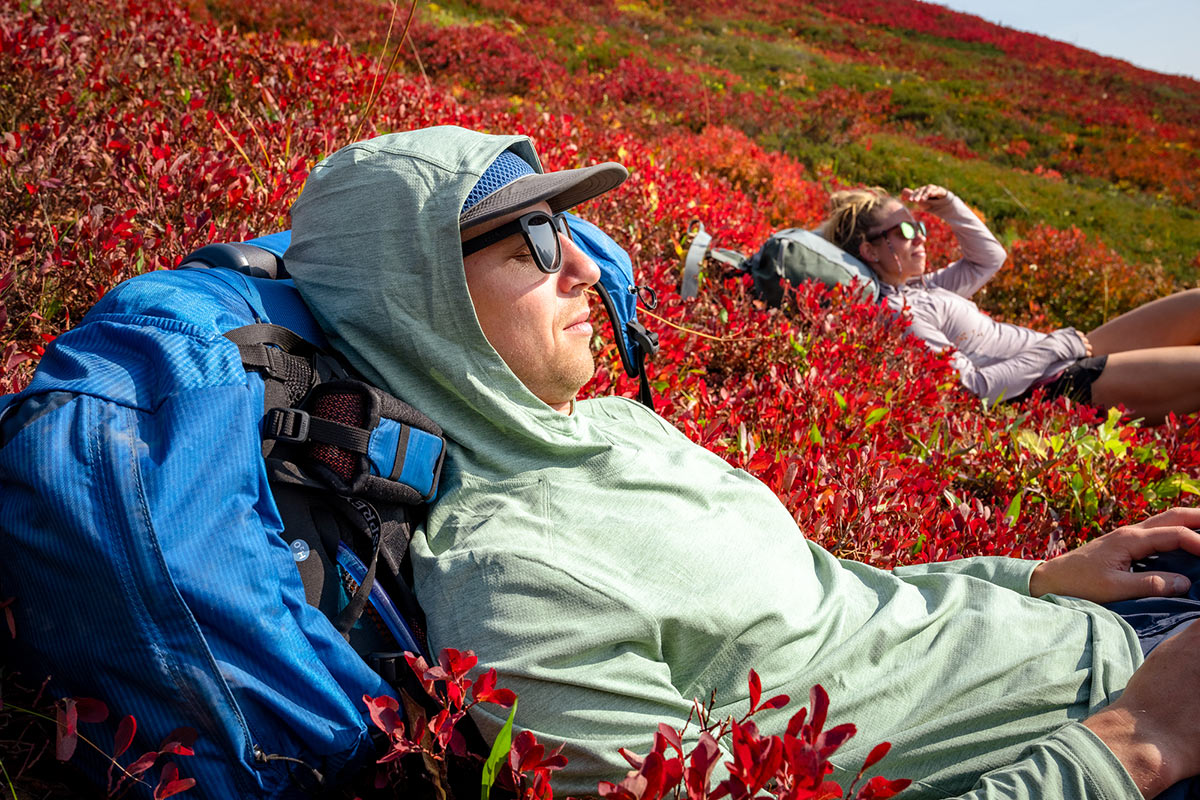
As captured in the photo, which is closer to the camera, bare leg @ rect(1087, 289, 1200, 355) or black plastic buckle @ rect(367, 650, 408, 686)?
black plastic buckle @ rect(367, 650, 408, 686)

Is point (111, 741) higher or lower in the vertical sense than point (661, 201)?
lower

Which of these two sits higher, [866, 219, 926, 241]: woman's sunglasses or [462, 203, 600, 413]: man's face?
[866, 219, 926, 241]: woman's sunglasses

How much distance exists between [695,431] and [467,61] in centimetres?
959

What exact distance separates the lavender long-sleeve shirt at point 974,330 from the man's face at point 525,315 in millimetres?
3393

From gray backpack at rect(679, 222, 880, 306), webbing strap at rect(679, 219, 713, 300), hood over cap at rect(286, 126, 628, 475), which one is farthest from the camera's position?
gray backpack at rect(679, 222, 880, 306)

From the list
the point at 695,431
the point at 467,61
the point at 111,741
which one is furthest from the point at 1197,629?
the point at 467,61

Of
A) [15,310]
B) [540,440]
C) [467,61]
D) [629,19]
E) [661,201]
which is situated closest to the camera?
[540,440]

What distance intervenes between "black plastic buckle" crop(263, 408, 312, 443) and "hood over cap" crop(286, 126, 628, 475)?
15.3 inches

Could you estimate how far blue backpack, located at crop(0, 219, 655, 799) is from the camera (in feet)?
4.30

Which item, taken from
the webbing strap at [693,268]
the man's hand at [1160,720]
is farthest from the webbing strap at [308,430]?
the webbing strap at [693,268]

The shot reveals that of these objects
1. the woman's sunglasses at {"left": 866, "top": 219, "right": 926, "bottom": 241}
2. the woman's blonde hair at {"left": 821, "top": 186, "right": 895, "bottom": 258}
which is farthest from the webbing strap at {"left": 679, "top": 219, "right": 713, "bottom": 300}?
the woman's sunglasses at {"left": 866, "top": 219, "right": 926, "bottom": 241}

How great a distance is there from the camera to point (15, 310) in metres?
2.68

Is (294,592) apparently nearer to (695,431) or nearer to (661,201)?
(695,431)

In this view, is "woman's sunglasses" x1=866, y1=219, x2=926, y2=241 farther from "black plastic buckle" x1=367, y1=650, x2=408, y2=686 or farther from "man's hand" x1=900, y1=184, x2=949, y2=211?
"black plastic buckle" x1=367, y1=650, x2=408, y2=686
